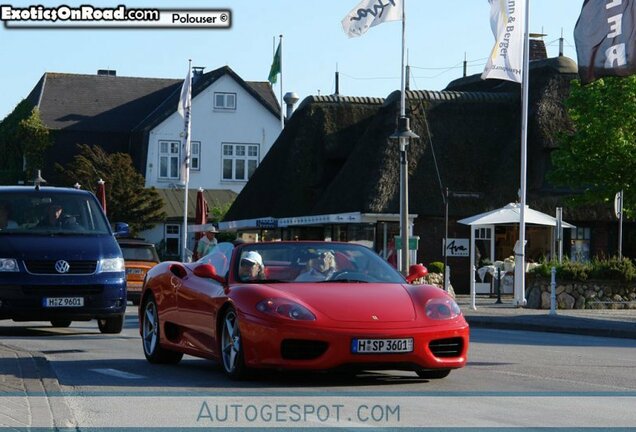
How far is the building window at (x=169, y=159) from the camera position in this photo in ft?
252

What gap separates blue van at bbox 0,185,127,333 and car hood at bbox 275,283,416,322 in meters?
6.47

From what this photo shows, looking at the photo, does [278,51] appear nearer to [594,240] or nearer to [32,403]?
[594,240]

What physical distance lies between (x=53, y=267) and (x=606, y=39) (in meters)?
10.8

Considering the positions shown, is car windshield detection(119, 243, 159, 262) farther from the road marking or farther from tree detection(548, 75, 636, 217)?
the road marking

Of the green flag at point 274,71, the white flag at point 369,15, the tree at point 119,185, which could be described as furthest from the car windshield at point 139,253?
the tree at point 119,185

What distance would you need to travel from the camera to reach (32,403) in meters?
9.99

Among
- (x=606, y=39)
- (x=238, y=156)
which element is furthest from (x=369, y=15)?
(x=238, y=156)

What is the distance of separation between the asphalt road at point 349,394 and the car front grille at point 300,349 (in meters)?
0.27

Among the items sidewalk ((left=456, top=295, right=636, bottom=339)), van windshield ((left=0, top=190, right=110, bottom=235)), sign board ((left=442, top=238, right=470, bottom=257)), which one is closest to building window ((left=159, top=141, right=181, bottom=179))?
sign board ((left=442, top=238, right=470, bottom=257))

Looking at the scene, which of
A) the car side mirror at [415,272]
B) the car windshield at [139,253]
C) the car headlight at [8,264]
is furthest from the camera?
the car windshield at [139,253]

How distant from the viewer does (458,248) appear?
146 ft

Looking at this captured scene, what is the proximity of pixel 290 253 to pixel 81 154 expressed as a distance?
61.0 metres

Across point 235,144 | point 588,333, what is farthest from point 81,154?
point 588,333

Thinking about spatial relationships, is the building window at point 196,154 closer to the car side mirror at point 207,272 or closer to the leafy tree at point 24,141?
the leafy tree at point 24,141
